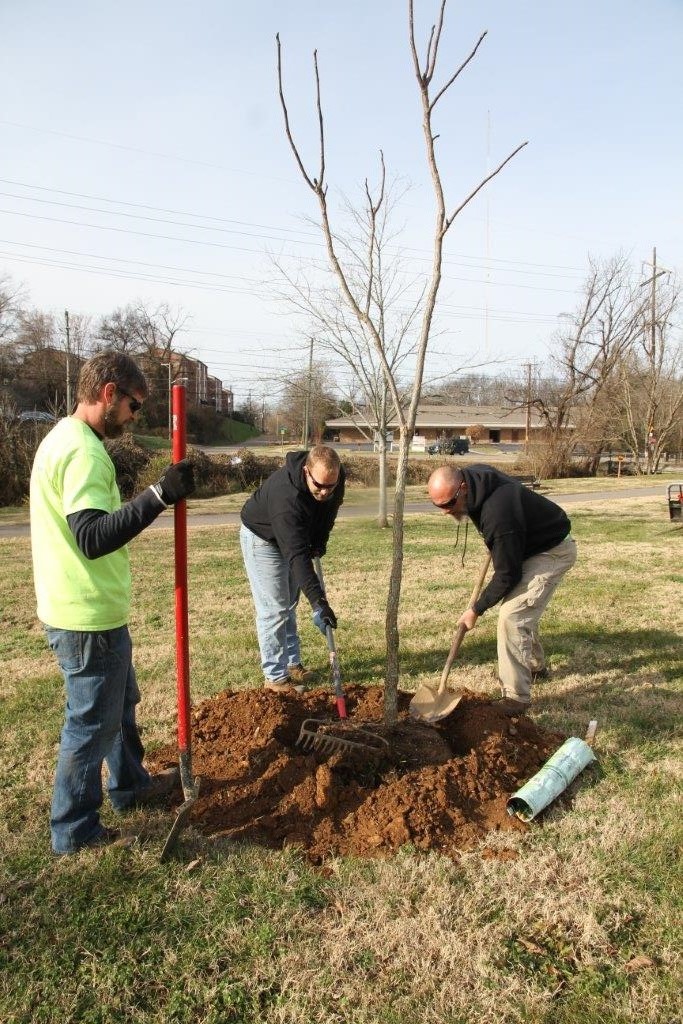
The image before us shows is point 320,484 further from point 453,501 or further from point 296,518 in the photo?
point 453,501

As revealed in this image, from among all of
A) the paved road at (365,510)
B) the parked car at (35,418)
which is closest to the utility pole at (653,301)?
the paved road at (365,510)

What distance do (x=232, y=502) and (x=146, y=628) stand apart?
552 inches

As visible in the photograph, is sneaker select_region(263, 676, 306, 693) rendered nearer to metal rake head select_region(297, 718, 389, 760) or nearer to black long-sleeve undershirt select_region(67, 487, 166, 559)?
metal rake head select_region(297, 718, 389, 760)

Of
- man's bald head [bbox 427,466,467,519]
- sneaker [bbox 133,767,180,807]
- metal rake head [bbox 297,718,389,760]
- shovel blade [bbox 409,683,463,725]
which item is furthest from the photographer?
shovel blade [bbox 409,683,463,725]

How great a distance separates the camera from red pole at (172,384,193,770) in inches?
116

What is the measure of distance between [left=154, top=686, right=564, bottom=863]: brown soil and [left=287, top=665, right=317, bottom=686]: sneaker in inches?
35.7

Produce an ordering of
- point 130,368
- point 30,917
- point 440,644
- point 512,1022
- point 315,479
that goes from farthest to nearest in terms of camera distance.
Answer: point 440,644, point 315,479, point 130,368, point 30,917, point 512,1022

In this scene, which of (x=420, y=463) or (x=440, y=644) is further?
(x=420, y=463)

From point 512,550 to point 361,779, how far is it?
163 cm

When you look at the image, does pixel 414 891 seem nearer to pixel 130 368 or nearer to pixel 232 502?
pixel 130 368

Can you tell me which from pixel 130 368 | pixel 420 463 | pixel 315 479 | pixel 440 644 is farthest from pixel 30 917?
pixel 420 463

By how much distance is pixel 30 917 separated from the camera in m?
2.62

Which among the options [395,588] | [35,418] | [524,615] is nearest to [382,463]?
[524,615]

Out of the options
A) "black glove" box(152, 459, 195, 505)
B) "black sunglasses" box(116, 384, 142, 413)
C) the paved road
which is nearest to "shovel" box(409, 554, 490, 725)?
"black glove" box(152, 459, 195, 505)
